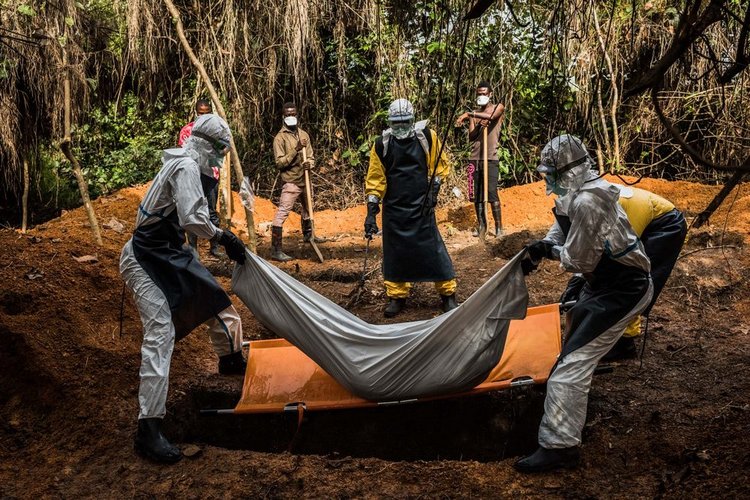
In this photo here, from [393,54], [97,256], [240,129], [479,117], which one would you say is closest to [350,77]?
[393,54]

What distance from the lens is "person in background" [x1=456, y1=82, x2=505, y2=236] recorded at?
24.6 ft

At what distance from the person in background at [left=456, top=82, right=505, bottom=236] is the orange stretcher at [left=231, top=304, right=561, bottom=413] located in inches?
144

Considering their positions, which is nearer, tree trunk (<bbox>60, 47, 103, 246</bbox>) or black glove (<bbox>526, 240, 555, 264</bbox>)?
black glove (<bbox>526, 240, 555, 264</bbox>)

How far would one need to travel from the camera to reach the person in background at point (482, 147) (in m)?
7.50

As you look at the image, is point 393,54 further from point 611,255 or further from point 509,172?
point 611,255

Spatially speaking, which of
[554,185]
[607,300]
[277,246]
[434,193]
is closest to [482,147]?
[277,246]

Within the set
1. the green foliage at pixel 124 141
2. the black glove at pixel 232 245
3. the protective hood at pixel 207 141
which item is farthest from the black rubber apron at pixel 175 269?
the green foliage at pixel 124 141

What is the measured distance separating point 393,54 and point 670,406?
736 centimetres

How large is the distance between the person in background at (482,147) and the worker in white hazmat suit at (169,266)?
4.29 meters

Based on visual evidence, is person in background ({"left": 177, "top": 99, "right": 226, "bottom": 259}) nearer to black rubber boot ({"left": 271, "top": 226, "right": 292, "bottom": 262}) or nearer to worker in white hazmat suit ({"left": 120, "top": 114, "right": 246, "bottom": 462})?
worker in white hazmat suit ({"left": 120, "top": 114, "right": 246, "bottom": 462})

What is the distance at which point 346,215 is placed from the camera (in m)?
10.2

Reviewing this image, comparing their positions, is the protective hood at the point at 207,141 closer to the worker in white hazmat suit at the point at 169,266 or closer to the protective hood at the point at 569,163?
the worker in white hazmat suit at the point at 169,266

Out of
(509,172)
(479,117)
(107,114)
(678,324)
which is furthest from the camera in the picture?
(107,114)

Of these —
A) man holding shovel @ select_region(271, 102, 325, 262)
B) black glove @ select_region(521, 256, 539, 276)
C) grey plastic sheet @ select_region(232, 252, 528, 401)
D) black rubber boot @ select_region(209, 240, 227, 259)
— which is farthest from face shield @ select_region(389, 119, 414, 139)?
black rubber boot @ select_region(209, 240, 227, 259)
